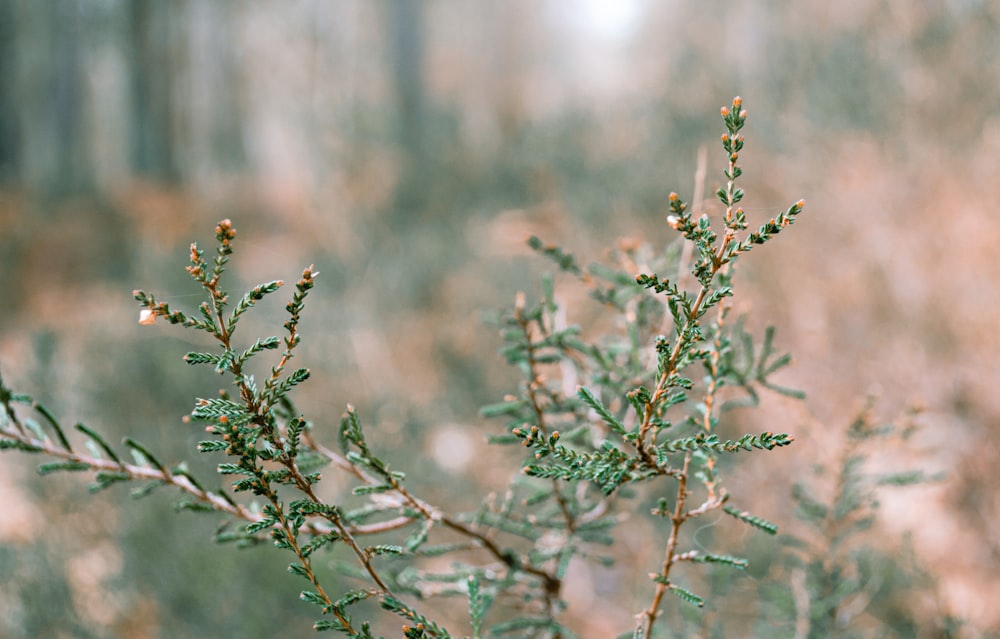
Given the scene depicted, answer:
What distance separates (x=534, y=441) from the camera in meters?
0.77

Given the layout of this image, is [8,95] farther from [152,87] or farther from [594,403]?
[594,403]

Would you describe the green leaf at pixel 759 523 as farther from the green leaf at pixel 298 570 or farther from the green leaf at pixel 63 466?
the green leaf at pixel 63 466

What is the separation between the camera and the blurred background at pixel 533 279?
3.51m

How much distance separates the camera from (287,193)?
40.6 feet

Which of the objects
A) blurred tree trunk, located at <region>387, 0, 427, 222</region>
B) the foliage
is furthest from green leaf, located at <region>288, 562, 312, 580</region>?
blurred tree trunk, located at <region>387, 0, 427, 222</region>

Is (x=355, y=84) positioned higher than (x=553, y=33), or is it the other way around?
(x=553, y=33)

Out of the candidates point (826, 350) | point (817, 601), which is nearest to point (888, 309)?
point (826, 350)

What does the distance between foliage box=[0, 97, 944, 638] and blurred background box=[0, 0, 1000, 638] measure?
0.48 metres

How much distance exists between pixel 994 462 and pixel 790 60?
3.14 m

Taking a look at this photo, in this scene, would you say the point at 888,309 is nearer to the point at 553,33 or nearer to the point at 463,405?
the point at 463,405

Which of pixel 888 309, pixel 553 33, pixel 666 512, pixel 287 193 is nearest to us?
pixel 666 512

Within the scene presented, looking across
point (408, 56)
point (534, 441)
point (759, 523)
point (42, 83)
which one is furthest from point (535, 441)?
point (42, 83)

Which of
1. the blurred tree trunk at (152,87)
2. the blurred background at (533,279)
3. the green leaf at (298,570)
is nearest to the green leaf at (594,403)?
the green leaf at (298,570)

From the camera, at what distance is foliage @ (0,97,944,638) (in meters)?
0.77
